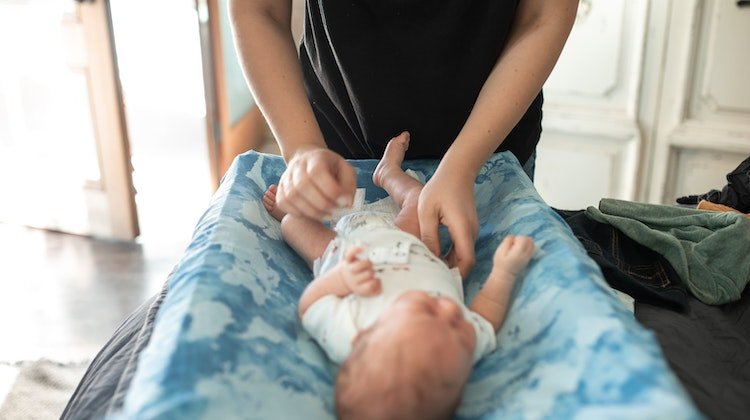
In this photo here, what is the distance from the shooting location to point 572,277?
31.9 inches

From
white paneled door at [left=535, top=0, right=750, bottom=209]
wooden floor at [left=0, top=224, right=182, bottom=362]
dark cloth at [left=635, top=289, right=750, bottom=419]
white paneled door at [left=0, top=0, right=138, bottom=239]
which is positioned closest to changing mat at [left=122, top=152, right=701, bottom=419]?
dark cloth at [left=635, top=289, right=750, bottom=419]

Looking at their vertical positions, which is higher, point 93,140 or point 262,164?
point 262,164

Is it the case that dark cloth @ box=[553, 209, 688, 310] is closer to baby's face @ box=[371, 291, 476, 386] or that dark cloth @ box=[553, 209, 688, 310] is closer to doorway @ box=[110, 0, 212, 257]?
baby's face @ box=[371, 291, 476, 386]

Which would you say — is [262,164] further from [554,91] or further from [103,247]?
[103,247]

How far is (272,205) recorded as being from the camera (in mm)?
1142

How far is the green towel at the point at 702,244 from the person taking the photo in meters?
1.13

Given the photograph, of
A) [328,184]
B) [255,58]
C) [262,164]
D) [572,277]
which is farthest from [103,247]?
[572,277]

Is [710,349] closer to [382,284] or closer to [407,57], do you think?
[382,284]

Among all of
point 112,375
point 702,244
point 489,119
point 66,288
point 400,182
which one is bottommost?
point 66,288

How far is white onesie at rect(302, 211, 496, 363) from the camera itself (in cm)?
88

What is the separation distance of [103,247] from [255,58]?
5.92 ft

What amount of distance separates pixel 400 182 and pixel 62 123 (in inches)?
75.4

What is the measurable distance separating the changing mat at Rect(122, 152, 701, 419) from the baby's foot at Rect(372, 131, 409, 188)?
0.19 metres

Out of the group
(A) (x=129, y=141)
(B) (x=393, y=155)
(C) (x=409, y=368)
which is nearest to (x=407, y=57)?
(B) (x=393, y=155)
